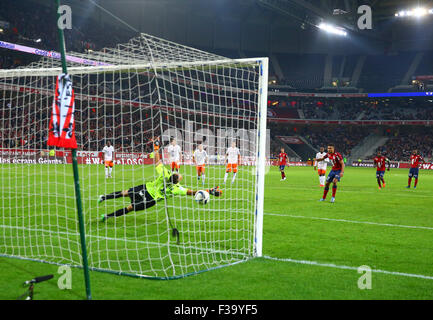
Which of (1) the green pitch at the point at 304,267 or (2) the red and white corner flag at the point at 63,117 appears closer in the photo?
(2) the red and white corner flag at the point at 63,117

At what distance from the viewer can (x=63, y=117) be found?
15.2 feet

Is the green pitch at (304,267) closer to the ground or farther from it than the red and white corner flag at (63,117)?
closer to the ground

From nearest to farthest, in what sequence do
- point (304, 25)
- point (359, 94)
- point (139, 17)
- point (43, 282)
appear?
point (43, 282) → point (304, 25) → point (139, 17) → point (359, 94)

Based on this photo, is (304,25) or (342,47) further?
(342,47)

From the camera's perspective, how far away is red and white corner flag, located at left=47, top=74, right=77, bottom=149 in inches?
182

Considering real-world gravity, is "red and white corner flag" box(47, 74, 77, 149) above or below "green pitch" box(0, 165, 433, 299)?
above

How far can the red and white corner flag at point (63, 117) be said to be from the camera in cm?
461

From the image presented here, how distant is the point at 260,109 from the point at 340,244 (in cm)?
299

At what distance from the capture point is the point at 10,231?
28.7 feet

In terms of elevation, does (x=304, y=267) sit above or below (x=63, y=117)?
below

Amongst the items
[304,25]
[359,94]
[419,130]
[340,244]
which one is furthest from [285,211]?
[419,130]

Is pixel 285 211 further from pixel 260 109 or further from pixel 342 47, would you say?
pixel 342 47

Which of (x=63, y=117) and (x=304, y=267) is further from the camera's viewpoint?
(x=304, y=267)

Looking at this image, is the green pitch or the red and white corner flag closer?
the red and white corner flag
